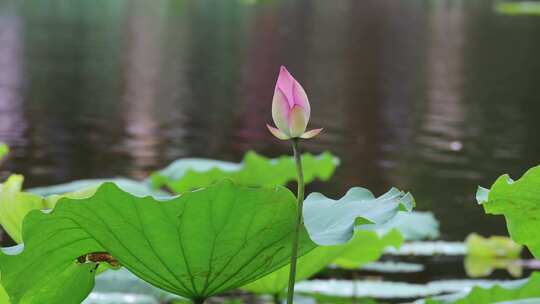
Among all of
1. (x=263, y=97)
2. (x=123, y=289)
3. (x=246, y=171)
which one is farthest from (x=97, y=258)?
(x=263, y=97)

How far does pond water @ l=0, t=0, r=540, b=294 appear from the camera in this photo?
897 centimetres

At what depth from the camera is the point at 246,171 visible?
331cm

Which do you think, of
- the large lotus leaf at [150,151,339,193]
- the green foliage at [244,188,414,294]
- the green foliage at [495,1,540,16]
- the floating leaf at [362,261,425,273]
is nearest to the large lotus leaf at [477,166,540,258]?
the green foliage at [244,188,414,294]

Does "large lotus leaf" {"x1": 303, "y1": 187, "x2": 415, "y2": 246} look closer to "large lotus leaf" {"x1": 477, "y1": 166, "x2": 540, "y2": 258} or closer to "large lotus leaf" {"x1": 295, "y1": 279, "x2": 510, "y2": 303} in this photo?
"large lotus leaf" {"x1": 477, "y1": 166, "x2": 540, "y2": 258}

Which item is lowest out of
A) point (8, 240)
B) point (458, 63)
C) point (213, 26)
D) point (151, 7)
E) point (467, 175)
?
point (8, 240)

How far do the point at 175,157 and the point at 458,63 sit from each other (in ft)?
48.9

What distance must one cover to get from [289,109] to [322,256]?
101 cm

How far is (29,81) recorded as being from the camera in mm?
15195

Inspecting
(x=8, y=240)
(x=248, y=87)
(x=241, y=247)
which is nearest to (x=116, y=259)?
(x=241, y=247)

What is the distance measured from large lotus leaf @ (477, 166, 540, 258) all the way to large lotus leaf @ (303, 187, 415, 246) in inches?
4.7

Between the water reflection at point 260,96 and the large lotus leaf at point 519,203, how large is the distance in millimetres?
4851

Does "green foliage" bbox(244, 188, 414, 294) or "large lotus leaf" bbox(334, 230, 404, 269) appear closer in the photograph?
"green foliage" bbox(244, 188, 414, 294)

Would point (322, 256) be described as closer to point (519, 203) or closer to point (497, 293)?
point (497, 293)

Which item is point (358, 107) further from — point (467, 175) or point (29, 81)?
point (467, 175)
